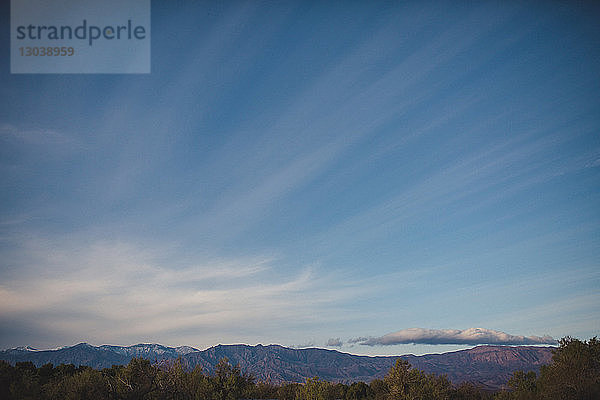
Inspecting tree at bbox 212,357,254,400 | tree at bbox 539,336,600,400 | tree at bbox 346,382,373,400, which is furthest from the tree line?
tree at bbox 346,382,373,400

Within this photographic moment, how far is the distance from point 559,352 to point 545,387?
177 inches

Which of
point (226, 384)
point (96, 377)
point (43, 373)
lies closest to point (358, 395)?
point (226, 384)

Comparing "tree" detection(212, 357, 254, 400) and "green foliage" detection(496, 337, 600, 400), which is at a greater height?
"green foliage" detection(496, 337, 600, 400)

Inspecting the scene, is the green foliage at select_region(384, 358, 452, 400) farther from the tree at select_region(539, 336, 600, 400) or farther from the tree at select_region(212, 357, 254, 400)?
the tree at select_region(212, 357, 254, 400)

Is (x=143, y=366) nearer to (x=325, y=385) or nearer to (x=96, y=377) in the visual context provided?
(x=96, y=377)

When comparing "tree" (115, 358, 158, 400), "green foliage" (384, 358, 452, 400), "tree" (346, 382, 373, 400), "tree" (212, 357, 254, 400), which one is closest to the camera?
"tree" (115, 358, 158, 400)

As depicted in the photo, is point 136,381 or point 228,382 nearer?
point 136,381

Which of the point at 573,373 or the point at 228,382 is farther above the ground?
the point at 573,373

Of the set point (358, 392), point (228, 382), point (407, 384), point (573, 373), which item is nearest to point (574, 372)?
point (573, 373)

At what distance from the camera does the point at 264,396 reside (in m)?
75.2

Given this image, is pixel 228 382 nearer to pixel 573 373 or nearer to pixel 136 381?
pixel 136 381

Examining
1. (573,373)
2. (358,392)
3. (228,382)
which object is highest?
(573,373)

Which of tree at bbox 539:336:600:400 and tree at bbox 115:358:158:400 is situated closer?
tree at bbox 539:336:600:400

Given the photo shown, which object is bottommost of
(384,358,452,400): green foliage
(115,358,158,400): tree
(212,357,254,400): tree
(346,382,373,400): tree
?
(346,382,373,400): tree
